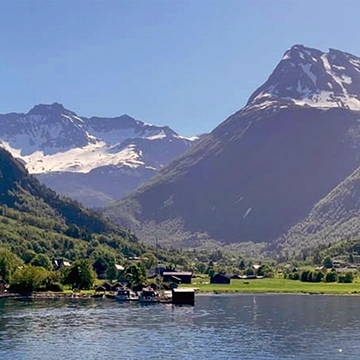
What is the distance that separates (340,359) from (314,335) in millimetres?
21046

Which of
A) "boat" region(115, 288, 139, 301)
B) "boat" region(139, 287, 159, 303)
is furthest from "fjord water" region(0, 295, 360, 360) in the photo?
"boat" region(115, 288, 139, 301)

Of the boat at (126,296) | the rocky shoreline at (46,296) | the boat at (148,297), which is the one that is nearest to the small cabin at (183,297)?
the boat at (148,297)

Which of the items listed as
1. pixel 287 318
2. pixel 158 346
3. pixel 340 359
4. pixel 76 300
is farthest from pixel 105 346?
pixel 76 300

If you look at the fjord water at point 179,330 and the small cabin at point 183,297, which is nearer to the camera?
the fjord water at point 179,330

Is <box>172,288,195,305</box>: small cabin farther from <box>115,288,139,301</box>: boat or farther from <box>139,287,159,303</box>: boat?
<box>115,288,139,301</box>: boat

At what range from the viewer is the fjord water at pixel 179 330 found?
9769 centimetres

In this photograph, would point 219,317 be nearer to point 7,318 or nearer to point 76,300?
point 7,318

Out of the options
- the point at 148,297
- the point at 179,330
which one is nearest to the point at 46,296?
the point at 148,297

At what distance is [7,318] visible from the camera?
444ft

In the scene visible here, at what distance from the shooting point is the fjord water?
97688 millimetres

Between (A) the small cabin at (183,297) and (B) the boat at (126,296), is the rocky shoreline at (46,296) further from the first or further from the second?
(A) the small cabin at (183,297)

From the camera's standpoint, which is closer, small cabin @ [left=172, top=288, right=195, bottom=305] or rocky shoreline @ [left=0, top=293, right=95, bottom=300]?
small cabin @ [left=172, top=288, right=195, bottom=305]

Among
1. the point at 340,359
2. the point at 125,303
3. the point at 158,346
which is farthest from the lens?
the point at 125,303

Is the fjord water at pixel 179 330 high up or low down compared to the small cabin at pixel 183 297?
down
